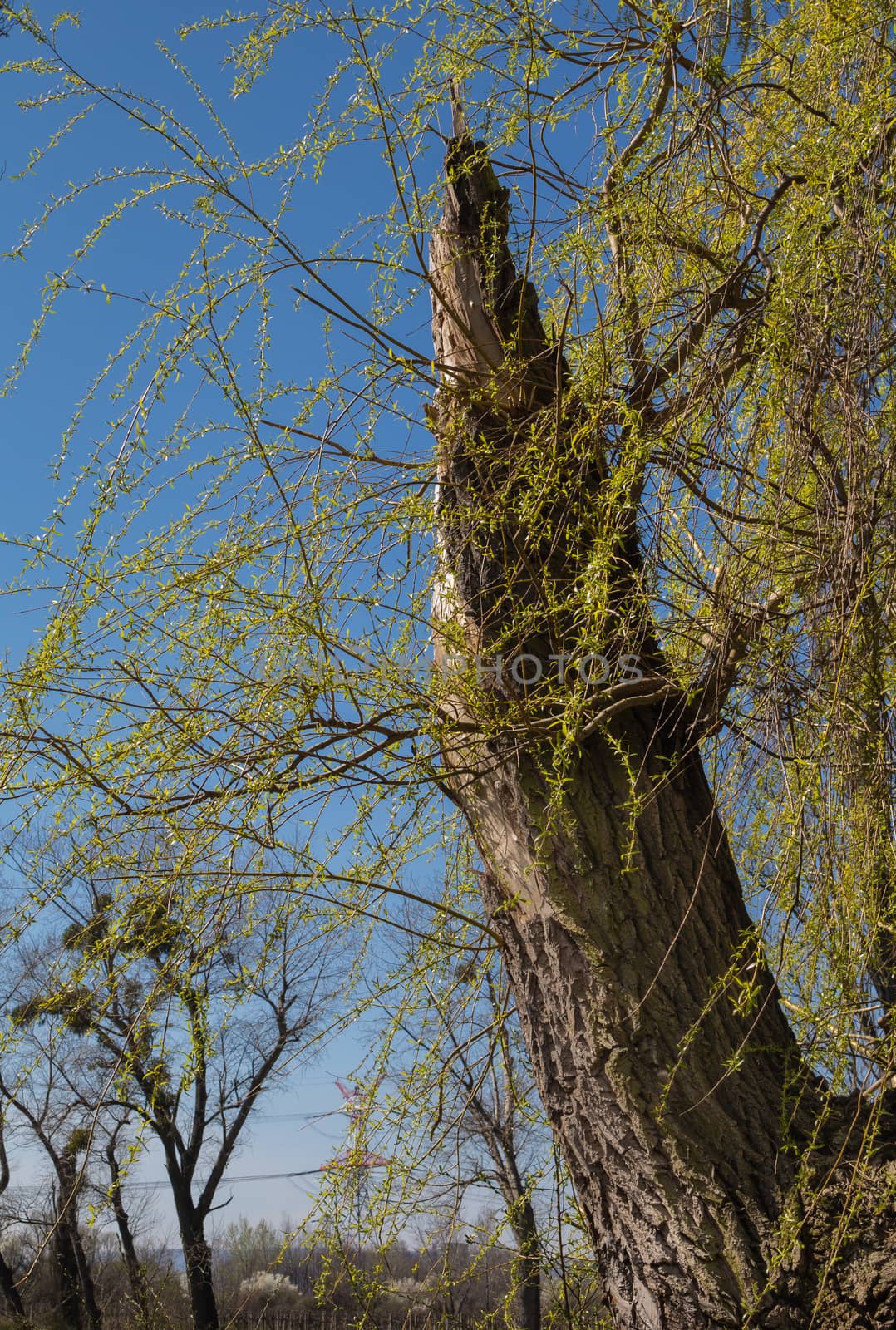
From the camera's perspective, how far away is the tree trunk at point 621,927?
1.37 metres

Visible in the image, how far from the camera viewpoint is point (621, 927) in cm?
157

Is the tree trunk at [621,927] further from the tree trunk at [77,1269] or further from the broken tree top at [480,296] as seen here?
the tree trunk at [77,1269]

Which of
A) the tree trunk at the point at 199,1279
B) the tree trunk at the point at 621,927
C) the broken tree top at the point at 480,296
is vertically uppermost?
the broken tree top at the point at 480,296

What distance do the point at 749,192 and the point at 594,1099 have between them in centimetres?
154

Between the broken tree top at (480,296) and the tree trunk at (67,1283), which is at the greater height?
the broken tree top at (480,296)

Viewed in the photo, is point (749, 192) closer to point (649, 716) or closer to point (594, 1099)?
point (649, 716)

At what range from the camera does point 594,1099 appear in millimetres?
1499

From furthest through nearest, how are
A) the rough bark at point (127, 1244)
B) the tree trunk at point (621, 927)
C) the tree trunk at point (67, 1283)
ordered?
1. the tree trunk at point (67, 1283)
2. the rough bark at point (127, 1244)
3. the tree trunk at point (621, 927)

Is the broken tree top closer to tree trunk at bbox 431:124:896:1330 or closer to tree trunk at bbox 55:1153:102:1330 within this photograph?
tree trunk at bbox 431:124:896:1330

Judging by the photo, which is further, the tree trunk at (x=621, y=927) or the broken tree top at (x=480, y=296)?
the broken tree top at (x=480, y=296)

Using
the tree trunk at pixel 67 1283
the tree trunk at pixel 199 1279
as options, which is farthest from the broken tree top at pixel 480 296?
the tree trunk at pixel 67 1283

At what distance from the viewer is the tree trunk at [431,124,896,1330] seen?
137cm

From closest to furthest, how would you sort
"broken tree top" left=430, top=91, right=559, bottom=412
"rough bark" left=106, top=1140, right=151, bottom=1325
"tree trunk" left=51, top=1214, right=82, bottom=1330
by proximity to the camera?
"broken tree top" left=430, top=91, right=559, bottom=412 < "rough bark" left=106, top=1140, right=151, bottom=1325 < "tree trunk" left=51, top=1214, right=82, bottom=1330

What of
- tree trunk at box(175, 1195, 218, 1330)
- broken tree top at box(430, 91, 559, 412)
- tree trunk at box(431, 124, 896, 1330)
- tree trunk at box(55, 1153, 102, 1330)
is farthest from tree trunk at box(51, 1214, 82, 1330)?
broken tree top at box(430, 91, 559, 412)
